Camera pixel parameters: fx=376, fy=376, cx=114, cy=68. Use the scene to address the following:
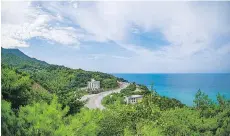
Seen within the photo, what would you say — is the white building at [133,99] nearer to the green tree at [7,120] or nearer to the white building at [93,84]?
the white building at [93,84]

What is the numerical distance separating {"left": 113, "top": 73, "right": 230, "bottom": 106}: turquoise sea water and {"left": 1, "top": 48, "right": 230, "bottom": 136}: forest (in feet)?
0.41

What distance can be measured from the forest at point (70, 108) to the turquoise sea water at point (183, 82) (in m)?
0.12

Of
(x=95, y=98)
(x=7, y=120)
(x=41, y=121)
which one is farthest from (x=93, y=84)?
(x=7, y=120)

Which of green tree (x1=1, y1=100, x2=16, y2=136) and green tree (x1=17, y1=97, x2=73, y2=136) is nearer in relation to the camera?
green tree (x1=1, y1=100, x2=16, y2=136)

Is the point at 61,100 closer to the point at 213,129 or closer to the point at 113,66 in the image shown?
the point at 113,66

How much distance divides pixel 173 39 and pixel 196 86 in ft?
2.12

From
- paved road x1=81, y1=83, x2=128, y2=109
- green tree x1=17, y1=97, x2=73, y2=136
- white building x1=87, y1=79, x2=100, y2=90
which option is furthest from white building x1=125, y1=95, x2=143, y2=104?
green tree x1=17, y1=97, x2=73, y2=136

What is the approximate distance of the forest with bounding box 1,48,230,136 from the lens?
11.0 feet

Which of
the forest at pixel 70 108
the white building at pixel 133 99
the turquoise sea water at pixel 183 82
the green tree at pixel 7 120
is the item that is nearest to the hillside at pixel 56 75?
the forest at pixel 70 108

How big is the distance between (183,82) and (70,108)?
47.5 inches

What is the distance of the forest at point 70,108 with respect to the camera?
3341mm

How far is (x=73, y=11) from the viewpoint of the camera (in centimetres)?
354

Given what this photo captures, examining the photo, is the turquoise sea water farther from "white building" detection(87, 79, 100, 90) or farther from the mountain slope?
the mountain slope

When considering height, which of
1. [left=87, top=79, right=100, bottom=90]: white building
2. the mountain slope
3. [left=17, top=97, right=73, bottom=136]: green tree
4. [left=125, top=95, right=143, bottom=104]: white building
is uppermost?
the mountain slope
